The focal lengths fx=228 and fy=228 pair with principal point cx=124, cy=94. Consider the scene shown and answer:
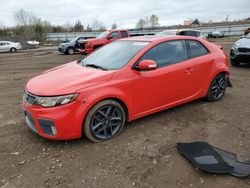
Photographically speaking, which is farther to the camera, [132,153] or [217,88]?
[217,88]

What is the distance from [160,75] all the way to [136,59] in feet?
1.75

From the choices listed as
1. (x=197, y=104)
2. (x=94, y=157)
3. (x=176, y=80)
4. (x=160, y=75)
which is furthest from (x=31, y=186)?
(x=197, y=104)

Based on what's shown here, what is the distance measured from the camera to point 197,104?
511 centimetres

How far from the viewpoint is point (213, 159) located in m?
2.99

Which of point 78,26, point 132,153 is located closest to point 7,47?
point 132,153

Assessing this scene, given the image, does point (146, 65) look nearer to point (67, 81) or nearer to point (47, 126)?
point (67, 81)

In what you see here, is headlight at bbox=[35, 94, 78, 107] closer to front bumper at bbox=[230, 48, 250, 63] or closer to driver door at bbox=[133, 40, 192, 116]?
driver door at bbox=[133, 40, 192, 116]

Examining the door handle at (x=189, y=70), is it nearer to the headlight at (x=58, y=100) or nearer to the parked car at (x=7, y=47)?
the headlight at (x=58, y=100)

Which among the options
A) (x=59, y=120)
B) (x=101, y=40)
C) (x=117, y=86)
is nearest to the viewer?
(x=59, y=120)

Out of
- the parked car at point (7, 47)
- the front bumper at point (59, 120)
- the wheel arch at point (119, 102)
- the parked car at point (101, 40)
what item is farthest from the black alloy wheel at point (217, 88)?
the parked car at point (7, 47)

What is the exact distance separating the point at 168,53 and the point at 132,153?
2.01 metres

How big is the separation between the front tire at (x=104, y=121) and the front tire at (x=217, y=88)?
237 centimetres

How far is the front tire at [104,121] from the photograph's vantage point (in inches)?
133

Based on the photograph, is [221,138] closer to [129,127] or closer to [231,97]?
[129,127]
